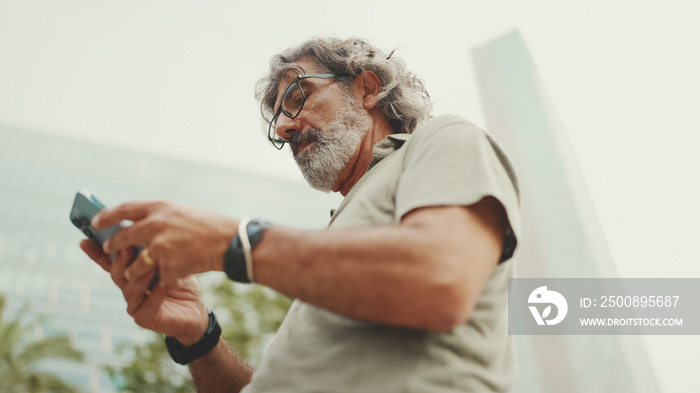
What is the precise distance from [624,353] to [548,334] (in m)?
6.97

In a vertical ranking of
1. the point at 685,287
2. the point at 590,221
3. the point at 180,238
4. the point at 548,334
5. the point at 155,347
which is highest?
the point at 180,238

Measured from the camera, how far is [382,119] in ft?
8.17

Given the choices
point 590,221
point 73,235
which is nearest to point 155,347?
point 73,235

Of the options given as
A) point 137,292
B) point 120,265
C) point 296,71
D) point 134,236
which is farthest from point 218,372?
point 296,71

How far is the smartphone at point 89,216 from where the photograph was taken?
4.33 ft

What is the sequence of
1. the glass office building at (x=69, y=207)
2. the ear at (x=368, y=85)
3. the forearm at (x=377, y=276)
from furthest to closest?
the glass office building at (x=69, y=207) → the ear at (x=368, y=85) → the forearm at (x=377, y=276)

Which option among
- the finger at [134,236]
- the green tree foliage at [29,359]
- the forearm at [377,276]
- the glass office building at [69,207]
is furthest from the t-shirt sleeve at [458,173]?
the glass office building at [69,207]

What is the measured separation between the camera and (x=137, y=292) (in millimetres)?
1361

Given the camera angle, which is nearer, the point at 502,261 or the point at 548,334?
the point at 502,261

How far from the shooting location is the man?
3.19 feet

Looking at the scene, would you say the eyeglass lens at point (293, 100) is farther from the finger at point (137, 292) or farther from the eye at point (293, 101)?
the finger at point (137, 292)

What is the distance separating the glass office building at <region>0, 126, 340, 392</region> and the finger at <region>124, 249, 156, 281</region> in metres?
32.4

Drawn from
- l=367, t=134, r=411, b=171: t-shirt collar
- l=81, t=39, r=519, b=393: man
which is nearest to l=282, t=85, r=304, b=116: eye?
l=367, t=134, r=411, b=171: t-shirt collar

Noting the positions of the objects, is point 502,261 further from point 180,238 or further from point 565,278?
point 565,278
